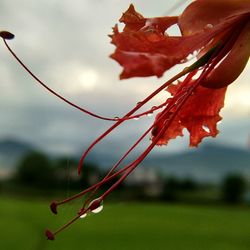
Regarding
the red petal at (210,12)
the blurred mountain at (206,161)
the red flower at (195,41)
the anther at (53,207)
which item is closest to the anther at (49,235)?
the anther at (53,207)

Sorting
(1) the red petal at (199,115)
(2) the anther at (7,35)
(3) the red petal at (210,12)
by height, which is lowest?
(1) the red petal at (199,115)

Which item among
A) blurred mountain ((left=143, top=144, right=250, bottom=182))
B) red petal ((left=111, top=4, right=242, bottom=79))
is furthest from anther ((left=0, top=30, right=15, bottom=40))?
blurred mountain ((left=143, top=144, right=250, bottom=182))

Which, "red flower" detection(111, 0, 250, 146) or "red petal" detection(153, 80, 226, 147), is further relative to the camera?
"red petal" detection(153, 80, 226, 147)

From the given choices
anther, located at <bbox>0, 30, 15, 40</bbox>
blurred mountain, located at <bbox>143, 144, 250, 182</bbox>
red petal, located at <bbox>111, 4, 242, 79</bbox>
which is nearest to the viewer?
red petal, located at <bbox>111, 4, 242, 79</bbox>

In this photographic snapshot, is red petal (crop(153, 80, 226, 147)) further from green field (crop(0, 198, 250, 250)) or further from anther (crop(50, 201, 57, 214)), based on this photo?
green field (crop(0, 198, 250, 250))

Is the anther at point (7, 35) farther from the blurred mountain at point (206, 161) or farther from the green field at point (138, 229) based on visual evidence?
the blurred mountain at point (206, 161)

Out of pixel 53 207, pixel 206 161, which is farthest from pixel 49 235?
pixel 206 161

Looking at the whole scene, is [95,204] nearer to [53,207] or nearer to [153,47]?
[53,207]

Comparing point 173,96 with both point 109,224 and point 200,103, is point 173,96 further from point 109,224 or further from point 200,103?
point 109,224

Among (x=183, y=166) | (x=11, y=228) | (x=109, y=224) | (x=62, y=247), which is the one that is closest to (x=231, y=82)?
(x=62, y=247)
